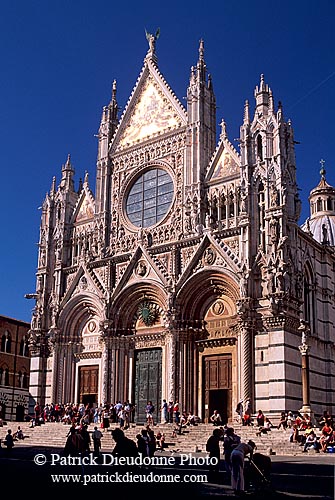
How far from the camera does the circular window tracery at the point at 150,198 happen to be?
117 feet

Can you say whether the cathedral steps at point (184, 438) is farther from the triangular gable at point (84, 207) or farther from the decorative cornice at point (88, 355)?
the triangular gable at point (84, 207)

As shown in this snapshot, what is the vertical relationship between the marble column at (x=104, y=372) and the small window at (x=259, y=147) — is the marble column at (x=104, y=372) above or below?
below

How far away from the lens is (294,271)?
29.7 m

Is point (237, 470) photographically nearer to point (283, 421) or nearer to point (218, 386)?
point (283, 421)

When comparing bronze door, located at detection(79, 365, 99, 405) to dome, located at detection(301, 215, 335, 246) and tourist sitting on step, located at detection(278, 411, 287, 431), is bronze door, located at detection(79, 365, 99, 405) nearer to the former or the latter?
tourist sitting on step, located at detection(278, 411, 287, 431)

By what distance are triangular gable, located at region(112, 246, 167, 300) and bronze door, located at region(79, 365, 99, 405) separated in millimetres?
4624

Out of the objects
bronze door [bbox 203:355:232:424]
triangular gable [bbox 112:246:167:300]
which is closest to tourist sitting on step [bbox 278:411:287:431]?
bronze door [bbox 203:355:232:424]

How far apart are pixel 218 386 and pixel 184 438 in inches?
171

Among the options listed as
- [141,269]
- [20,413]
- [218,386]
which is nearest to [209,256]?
[141,269]

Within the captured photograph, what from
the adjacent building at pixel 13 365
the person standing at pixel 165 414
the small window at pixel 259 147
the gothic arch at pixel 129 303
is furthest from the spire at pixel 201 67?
the adjacent building at pixel 13 365

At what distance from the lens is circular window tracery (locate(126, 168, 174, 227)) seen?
3556 centimetres

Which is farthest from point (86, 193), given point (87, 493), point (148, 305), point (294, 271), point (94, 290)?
point (87, 493)

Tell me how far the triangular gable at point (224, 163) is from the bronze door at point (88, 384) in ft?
41.0

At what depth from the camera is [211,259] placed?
103ft
